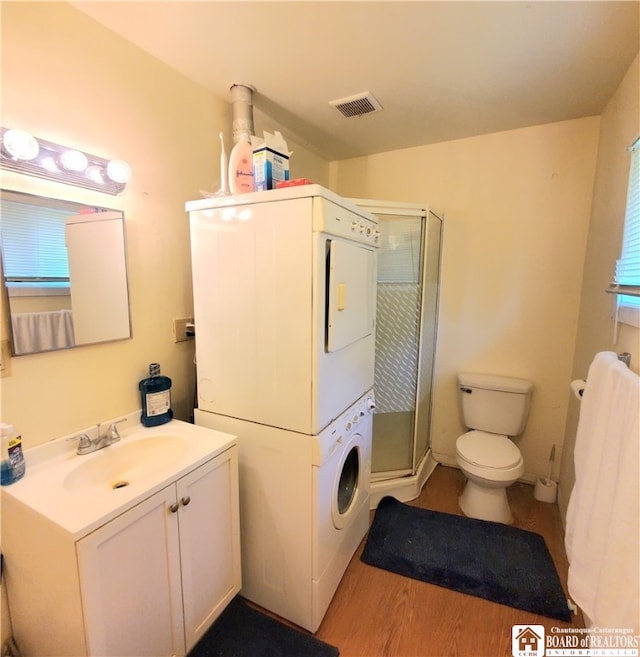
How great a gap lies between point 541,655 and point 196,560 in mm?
1416

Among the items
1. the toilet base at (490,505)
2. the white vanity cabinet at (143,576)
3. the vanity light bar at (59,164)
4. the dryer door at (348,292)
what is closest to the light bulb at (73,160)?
the vanity light bar at (59,164)

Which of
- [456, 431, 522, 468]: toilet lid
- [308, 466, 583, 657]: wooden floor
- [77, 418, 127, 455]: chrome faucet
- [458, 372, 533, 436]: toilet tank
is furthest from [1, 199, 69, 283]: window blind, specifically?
[458, 372, 533, 436]: toilet tank

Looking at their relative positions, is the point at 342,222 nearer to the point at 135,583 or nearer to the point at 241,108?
the point at 241,108

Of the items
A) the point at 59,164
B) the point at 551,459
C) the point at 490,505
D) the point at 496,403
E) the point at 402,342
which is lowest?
the point at 490,505

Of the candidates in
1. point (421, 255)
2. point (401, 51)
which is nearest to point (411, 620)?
point (421, 255)

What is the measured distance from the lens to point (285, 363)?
134cm

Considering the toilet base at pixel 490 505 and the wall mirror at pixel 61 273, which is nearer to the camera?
the wall mirror at pixel 61 273

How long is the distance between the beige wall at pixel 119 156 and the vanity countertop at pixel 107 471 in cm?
11

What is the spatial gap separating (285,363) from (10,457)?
36.4 inches

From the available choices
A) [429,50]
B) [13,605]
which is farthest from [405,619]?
[429,50]

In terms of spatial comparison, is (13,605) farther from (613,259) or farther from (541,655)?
(613,259)

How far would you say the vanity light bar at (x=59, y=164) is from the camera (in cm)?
107

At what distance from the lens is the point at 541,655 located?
4.46 ft

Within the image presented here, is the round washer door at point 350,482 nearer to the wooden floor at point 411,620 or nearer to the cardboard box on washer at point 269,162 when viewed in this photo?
the wooden floor at point 411,620
